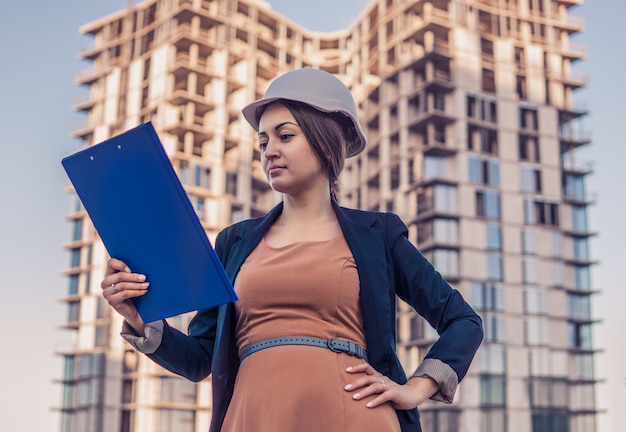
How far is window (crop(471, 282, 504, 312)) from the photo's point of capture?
43.1 meters

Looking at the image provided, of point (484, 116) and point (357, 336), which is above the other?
point (484, 116)

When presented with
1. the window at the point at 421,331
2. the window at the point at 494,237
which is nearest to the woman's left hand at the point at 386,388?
the window at the point at 421,331

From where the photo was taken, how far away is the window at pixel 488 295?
1698 inches

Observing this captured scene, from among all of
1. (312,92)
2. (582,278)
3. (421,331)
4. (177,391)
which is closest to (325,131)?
(312,92)

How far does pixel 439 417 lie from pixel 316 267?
41853 mm

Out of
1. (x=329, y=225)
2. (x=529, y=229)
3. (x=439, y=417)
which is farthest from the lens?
(x=529, y=229)

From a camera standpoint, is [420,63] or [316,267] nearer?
[316,267]

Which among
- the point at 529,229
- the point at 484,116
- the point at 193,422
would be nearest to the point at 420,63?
the point at 484,116

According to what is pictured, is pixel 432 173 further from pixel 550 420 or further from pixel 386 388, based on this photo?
pixel 386 388

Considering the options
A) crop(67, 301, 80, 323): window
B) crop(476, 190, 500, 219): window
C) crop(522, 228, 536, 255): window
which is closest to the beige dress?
crop(476, 190, 500, 219): window

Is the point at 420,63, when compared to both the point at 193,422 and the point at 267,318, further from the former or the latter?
the point at 267,318

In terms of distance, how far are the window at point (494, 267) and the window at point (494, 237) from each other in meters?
0.40

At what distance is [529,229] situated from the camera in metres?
45.3

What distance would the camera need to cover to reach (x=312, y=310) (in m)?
1.94
